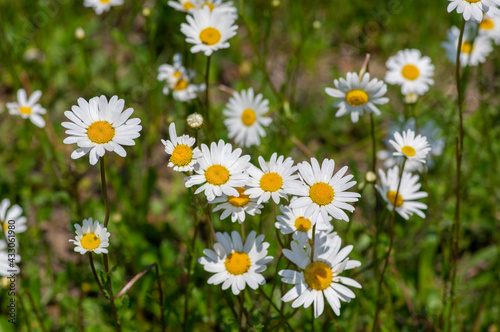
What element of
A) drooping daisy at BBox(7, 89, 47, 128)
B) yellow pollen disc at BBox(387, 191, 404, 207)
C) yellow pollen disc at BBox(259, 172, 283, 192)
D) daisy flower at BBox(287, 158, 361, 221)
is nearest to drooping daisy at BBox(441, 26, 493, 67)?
yellow pollen disc at BBox(387, 191, 404, 207)

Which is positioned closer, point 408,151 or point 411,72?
point 408,151

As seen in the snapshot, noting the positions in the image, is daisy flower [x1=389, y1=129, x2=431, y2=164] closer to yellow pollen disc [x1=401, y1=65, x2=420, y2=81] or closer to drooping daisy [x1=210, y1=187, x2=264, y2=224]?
drooping daisy [x1=210, y1=187, x2=264, y2=224]

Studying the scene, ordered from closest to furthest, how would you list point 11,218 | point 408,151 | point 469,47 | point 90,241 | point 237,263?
point 90,241 → point 237,263 → point 408,151 → point 11,218 → point 469,47

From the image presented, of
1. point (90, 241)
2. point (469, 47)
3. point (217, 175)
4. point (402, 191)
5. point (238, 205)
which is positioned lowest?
point (90, 241)

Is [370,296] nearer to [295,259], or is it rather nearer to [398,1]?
[295,259]

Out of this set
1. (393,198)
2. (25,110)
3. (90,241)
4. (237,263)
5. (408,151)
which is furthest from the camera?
(25,110)

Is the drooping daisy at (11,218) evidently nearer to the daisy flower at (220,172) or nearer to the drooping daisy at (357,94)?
the daisy flower at (220,172)

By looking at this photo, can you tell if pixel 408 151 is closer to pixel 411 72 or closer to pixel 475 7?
pixel 475 7


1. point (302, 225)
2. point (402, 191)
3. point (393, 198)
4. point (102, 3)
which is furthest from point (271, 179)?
point (102, 3)
